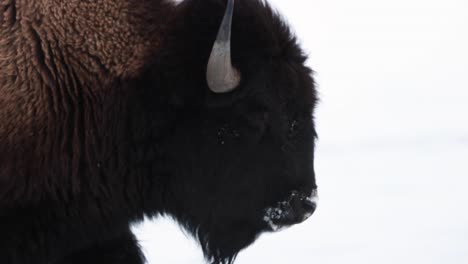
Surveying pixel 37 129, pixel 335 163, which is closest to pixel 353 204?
pixel 335 163

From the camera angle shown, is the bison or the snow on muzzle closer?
the bison

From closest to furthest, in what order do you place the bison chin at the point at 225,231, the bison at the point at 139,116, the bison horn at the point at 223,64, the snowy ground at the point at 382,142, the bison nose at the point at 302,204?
the bison horn at the point at 223,64 < the bison at the point at 139,116 < the bison nose at the point at 302,204 < the bison chin at the point at 225,231 < the snowy ground at the point at 382,142

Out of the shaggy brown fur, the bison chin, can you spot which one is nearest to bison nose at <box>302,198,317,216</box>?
the bison chin

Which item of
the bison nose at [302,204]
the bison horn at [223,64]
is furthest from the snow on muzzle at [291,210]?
the bison horn at [223,64]

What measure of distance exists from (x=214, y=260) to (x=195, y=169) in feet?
1.88

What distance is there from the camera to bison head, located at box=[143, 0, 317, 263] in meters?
3.83

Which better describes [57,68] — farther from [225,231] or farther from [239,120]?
[225,231]

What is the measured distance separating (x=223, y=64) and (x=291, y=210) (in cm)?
74

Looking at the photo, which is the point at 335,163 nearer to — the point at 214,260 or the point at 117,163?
the point at 214,260

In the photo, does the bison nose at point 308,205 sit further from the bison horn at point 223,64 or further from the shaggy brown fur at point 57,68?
the shaggy brown fur at point 57,68


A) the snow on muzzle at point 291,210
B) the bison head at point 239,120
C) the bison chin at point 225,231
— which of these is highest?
the bison head at point 239,120

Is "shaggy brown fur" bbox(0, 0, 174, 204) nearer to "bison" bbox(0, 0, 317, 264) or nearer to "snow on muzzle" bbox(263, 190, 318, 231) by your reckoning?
"bison" bbox(0, 0, 317, 264)

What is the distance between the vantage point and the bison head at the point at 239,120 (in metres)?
3.83

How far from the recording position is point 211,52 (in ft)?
12.3
